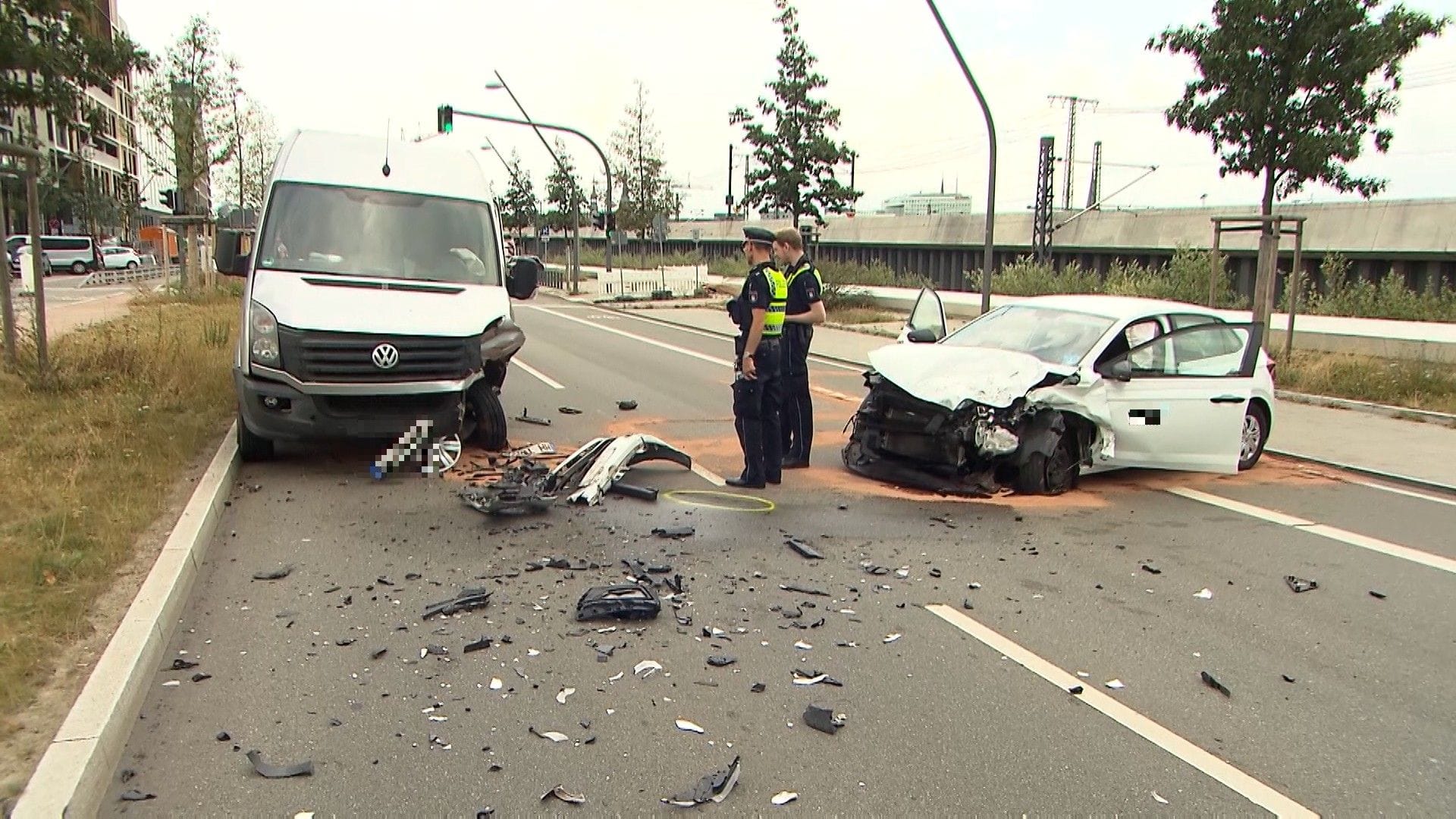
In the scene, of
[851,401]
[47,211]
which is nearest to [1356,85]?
[851,401]

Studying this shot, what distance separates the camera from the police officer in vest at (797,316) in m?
8.27

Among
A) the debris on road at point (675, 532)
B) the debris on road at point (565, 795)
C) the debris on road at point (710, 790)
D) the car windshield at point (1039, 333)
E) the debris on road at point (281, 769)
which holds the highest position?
the car windshield at point (1039, 333)

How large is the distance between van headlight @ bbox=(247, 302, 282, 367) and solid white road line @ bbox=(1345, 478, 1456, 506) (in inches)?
344

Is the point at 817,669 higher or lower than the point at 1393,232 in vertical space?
lower

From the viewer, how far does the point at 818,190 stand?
29406 millimetres

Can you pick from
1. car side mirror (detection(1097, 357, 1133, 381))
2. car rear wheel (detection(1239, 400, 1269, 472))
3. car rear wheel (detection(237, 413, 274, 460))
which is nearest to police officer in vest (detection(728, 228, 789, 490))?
car side mirror (detection(1097, 357, 1133, 381))

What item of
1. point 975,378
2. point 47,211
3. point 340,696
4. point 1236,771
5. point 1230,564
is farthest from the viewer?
point 47,211

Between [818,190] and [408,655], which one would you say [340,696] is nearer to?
[408,655]

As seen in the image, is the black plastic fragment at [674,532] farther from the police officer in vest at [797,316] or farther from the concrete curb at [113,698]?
the concrete curb at [113,698]

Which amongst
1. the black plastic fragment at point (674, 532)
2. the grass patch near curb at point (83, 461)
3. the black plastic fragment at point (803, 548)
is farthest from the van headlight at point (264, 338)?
the black plastic fragment at point (803, 548)

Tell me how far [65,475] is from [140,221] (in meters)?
79.3

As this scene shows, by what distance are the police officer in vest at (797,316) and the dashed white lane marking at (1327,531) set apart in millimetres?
3032

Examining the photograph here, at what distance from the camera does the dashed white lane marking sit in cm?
655

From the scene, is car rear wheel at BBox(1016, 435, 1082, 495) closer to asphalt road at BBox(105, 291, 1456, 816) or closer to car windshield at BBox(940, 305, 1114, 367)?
asphalt road at BBox(105, 291, 1456, 816)
